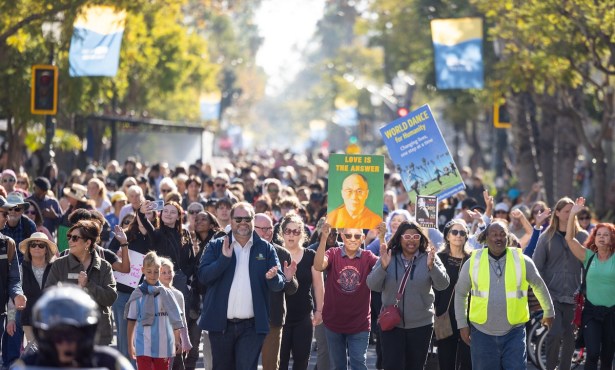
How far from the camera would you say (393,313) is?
10.4 m

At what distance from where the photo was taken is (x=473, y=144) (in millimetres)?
51781

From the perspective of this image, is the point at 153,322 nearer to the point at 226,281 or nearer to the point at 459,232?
the point at 226,281

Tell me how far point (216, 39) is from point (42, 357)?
260 ft

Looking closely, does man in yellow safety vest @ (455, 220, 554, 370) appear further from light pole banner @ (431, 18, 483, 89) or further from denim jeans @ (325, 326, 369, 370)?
light pole banner @ (431, 18, 483, 89)

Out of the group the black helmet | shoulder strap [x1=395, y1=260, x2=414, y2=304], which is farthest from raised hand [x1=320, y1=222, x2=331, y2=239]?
the black helmet

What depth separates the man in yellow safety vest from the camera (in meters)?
10.2

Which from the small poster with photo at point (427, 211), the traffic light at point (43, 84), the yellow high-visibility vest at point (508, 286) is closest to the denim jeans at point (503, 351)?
the yellow high-visibility vest at point (508, 286)

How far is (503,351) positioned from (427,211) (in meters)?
3.59

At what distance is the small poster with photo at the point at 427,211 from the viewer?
13633mm

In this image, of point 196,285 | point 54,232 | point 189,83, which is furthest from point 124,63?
point 189,83

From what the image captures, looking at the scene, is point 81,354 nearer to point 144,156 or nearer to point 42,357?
point 42,357

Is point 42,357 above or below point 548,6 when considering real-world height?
below

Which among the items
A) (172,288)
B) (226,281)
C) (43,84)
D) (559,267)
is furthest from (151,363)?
(43,84)

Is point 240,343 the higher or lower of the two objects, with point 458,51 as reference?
lower
